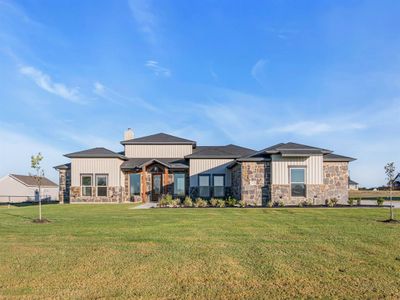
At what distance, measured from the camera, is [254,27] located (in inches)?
766

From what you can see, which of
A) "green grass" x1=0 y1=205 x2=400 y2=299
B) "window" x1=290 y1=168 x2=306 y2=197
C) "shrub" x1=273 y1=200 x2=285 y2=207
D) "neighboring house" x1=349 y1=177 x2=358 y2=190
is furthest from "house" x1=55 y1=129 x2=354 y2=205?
"neighboring house" x1=349 y1=177 x2=358 y2=190

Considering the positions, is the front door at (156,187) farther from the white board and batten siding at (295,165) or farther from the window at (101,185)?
the white board and batten siding at (295,165)

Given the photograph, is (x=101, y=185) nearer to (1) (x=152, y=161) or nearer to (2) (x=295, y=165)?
(1) (x=152, y=161)

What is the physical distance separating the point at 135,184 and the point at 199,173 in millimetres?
5397

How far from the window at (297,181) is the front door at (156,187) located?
10.8 m

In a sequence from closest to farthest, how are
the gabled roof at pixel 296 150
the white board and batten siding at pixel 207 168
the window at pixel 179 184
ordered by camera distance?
the gabled roof at pixel 296 150 → the white board and batten siding at pixel 207 168 → the window at pixel 179 184

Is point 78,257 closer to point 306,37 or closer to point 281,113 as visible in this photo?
point 306,37

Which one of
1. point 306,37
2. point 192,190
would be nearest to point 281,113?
point 306,37

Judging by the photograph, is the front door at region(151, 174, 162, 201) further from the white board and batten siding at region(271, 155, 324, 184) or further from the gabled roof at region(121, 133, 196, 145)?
the white board and batten siding at region(271, 155, 324, 184)

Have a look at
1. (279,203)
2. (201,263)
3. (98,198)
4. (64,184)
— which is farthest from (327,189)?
(64,184)

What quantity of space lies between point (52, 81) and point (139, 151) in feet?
35.1

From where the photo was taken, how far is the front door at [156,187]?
27844 millimetres

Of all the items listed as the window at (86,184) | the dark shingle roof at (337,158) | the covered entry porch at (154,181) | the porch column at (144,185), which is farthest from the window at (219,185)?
the window at (86,184)

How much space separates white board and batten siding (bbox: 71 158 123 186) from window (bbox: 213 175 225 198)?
7651 millimetres
